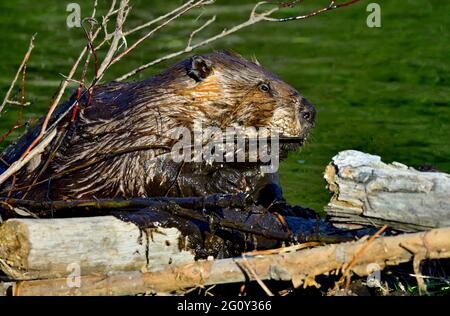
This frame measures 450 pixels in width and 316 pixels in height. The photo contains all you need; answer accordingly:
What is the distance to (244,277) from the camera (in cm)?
450

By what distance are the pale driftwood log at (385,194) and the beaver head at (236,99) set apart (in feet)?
2.18

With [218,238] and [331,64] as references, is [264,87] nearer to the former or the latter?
[218,238]

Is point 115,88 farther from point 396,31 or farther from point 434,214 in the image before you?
point 396,31

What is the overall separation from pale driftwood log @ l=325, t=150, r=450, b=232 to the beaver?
69 cm

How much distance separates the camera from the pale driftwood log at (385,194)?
4875 millimetres

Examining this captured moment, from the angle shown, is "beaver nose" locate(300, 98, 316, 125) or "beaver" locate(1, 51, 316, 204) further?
"beaver nose" locate(300, 98, 316, 125)

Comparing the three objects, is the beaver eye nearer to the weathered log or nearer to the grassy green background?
the weathered log

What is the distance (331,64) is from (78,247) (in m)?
7.50

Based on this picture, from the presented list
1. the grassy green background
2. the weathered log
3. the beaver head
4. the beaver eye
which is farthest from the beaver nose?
the grassy green background

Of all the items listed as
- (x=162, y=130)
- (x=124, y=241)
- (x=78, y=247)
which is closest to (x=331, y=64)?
(x=162, y=130)

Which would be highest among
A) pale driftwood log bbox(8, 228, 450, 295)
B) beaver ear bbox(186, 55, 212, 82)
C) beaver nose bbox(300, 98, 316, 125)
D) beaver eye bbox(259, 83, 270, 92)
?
beaver ear bbox(186, 55, 212, 82)

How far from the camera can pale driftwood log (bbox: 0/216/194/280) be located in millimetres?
Answer: 4406

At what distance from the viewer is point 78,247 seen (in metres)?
4.54
